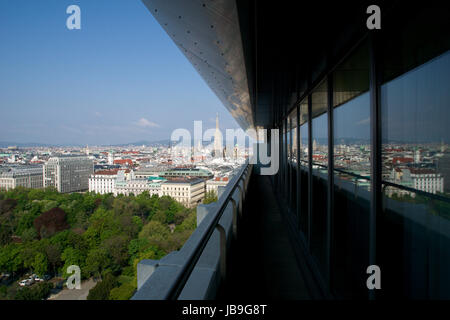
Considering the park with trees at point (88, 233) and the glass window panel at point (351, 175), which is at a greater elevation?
the glass window panel at point (351, 175)

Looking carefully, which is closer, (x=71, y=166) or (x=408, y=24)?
(x=408, y=24)

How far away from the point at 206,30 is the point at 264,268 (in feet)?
9.42

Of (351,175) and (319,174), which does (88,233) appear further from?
(351,175)

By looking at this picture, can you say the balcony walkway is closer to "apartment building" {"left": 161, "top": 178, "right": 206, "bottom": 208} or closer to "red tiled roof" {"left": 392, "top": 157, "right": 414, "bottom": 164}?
"red tiled roof" {"left": 392, "top": 157, "right": 414, "bottom": 164}

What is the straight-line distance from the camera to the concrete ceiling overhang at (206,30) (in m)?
1.89

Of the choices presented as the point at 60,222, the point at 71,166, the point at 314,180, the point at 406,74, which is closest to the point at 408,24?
the point at 406,74

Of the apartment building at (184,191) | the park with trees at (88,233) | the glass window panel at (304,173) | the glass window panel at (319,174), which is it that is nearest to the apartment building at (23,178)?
the park with trees at (88,233)

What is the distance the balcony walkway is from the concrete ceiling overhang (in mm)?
1855

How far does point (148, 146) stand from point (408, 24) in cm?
2892

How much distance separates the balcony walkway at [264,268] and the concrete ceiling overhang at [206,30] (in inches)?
73.0

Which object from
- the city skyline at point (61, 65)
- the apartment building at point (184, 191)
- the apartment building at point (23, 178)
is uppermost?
the city skyline at point (61, 65)

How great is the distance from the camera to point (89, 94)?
13.9 meters

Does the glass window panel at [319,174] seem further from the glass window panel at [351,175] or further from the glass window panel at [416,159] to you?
the glass window panel at [416,159]
